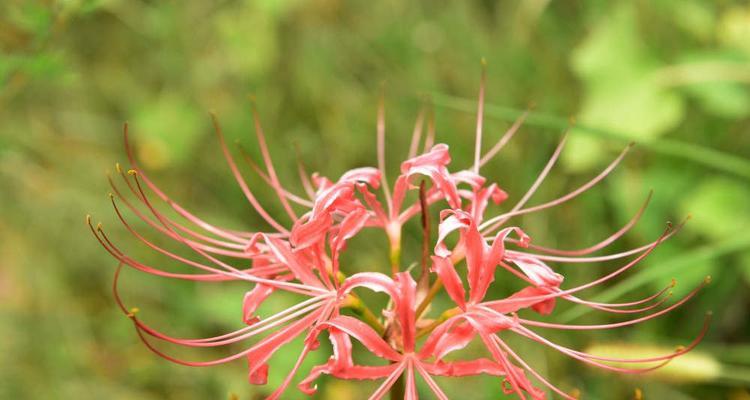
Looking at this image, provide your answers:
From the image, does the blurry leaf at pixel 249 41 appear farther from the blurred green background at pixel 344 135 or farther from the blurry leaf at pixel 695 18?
the blurry leaf at pixel 695 18

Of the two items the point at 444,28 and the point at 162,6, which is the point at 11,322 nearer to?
the point at 162,6

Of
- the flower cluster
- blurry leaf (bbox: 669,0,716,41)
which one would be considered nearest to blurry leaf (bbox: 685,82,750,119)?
blurry leaf (bbox: 669,0,716,41)

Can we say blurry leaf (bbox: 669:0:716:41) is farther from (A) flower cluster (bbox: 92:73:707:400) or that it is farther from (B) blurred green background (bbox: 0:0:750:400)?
(A) flower cluster (bbox: 92:73:707:400)

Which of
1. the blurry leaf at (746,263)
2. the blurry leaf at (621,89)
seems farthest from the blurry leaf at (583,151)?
the blurry leaf at (746,263)

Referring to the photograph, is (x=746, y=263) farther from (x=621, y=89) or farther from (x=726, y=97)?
(x=621, y=89)

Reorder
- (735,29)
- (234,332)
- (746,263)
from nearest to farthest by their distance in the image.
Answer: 1. (234,332)
2. (746,263)
3. (735,29)

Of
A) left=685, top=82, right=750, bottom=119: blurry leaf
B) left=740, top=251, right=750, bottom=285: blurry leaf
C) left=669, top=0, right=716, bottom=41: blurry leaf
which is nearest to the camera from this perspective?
left=740, top=251, right=750, bottom=285: blurry leaf

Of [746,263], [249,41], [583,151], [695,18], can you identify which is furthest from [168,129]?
[746,263]

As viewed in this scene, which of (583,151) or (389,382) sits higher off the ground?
(583,151)
